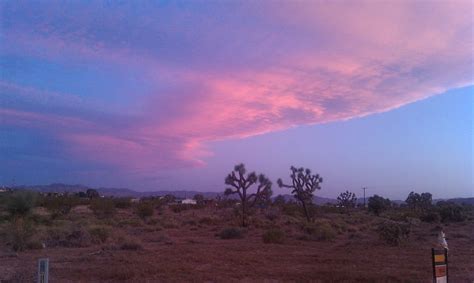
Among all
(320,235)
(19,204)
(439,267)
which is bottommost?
(320,235)

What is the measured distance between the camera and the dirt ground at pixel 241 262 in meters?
17.3

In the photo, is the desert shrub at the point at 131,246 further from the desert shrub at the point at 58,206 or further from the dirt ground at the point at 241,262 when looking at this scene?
the desert shrub at the point at 58,206

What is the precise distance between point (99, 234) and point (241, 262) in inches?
456

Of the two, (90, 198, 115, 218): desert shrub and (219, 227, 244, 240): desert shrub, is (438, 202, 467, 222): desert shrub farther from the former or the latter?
(90, 198, 115, 218): desert shrub

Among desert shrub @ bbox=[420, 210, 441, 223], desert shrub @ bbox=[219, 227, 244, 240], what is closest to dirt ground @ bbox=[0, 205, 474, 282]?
desert shrub @ bbox=[219, 227, 244, 240]

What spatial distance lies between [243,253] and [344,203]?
60.1 m

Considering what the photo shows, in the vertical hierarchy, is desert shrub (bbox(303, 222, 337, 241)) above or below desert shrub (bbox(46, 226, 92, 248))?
below

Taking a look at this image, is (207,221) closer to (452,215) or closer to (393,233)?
(393,233)

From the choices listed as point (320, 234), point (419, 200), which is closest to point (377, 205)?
point (419, 200)

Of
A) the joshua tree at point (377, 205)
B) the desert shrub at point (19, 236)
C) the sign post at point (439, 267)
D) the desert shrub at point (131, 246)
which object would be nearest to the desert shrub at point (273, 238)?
the desert shrub at point (131, 246)

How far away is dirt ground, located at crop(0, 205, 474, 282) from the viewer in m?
17.3

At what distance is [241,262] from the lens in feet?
68.0

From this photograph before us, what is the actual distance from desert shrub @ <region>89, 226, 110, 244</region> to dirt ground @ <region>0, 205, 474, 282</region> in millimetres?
564

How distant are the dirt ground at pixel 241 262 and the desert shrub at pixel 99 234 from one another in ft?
1.85
